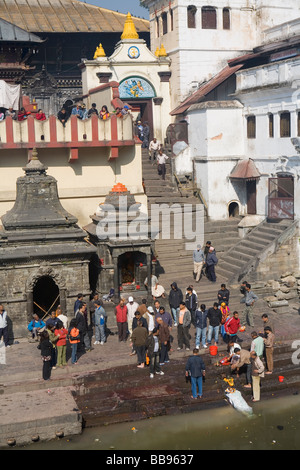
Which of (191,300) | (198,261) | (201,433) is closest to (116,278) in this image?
(191,300)

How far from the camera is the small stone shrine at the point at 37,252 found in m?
20.0

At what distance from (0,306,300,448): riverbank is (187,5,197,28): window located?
18.9 m

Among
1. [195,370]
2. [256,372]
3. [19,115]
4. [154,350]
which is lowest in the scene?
[256,372]

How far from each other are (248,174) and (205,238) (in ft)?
10.9

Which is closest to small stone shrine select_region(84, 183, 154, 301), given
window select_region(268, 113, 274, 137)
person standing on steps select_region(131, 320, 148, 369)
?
person standing on steps select_region(131, 320, 148, 369)

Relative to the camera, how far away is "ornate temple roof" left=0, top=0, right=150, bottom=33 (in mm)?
36438

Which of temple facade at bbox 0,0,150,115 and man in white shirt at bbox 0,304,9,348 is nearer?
man in white shirt at bbox 0,304,9,348

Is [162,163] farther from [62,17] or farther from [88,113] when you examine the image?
[62,17]

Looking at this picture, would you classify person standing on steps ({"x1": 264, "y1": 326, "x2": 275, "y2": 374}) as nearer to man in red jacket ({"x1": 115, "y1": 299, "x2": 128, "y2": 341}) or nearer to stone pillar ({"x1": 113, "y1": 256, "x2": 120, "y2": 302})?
man in red jacket ({"x1": 115, "y1": 299, "x2": 128, "y2": 341})

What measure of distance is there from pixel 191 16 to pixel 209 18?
92cm

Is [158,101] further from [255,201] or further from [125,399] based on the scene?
[125,399]

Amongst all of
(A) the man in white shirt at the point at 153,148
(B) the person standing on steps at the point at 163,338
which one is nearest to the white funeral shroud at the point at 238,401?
(B) the person standing on steps at the point at 163,338

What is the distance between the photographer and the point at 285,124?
2669cm

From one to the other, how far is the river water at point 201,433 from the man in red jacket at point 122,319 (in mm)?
4111
